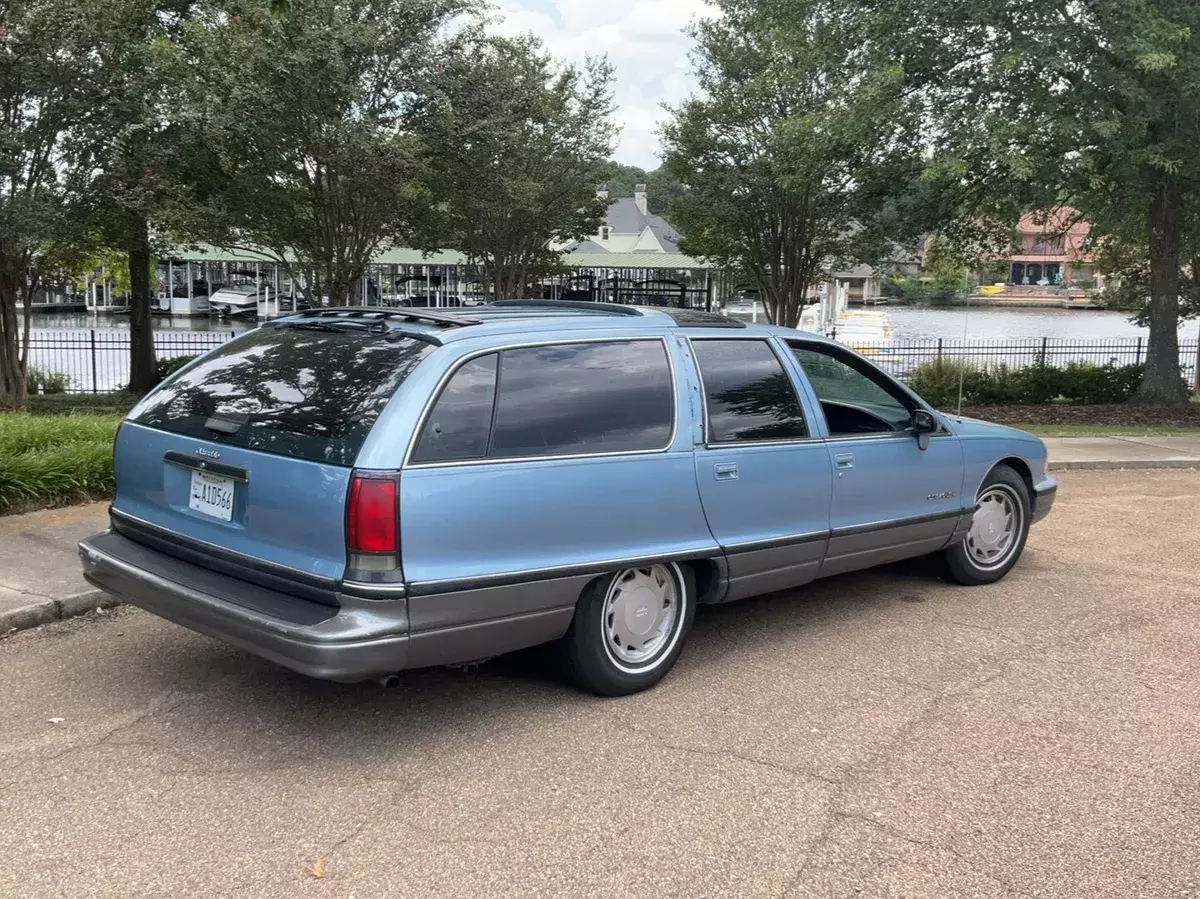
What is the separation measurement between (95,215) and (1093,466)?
12724mm

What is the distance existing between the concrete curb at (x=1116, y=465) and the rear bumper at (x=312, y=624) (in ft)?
29.1

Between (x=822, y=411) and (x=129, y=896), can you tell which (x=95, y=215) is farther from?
(x=129, y=896)

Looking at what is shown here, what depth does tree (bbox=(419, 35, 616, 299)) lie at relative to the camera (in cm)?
1362

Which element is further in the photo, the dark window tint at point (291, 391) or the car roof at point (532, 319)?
the car roof at point (532, 319)

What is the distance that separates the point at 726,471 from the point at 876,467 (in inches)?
45.3

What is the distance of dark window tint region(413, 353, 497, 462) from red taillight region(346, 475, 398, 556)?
7.3 inches

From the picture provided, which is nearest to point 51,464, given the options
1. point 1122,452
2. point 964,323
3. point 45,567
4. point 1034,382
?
point 45,567

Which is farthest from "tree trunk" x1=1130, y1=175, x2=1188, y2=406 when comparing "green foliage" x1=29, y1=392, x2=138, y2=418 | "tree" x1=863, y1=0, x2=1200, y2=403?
"green foliage" x1=29, y1=392, x2=138, y2=418

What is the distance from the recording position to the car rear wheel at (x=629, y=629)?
434cm

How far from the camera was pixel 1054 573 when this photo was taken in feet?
22.2

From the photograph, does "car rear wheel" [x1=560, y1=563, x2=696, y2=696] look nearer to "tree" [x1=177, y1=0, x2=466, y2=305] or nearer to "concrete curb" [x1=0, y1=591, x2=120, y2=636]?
"concrete curb" [x1=0, y1=591, x2=120, y2=636]

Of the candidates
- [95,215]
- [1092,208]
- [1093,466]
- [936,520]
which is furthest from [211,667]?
[1092,208]

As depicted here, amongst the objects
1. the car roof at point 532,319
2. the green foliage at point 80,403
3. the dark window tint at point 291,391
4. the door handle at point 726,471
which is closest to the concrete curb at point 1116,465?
the car roof at point 532,319

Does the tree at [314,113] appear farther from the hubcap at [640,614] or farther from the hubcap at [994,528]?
the hubcap at [640,614]
